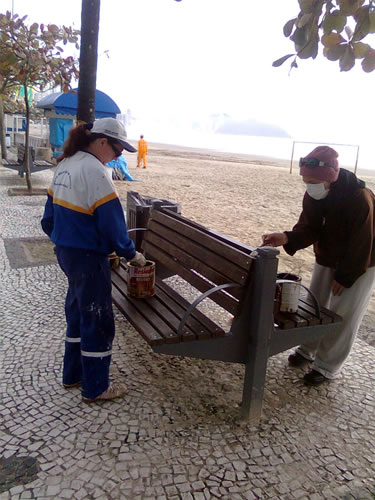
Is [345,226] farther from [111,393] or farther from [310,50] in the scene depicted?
[111,393]

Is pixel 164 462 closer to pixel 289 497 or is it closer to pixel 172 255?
pixel 289 497

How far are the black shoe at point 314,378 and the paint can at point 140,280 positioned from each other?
1242 millimetres

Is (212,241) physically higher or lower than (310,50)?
lower

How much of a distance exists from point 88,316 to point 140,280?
1.74 ft

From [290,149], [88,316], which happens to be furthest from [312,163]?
[290,149]

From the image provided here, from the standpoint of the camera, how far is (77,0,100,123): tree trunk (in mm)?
4727

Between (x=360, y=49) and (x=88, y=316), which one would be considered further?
(x=88, y=316)

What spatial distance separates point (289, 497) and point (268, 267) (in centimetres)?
111

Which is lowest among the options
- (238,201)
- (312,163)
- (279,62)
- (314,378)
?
(314,378)

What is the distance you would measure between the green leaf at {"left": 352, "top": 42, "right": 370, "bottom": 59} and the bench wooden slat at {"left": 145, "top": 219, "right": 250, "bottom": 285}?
3.60 ft

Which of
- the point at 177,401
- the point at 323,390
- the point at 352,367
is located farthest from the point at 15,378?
the point at 352,367

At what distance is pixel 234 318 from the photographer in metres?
2.50

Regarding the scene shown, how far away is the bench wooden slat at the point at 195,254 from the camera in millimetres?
2512

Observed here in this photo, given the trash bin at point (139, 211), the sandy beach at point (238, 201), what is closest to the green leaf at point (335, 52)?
the trash bin at point (139, 211)
